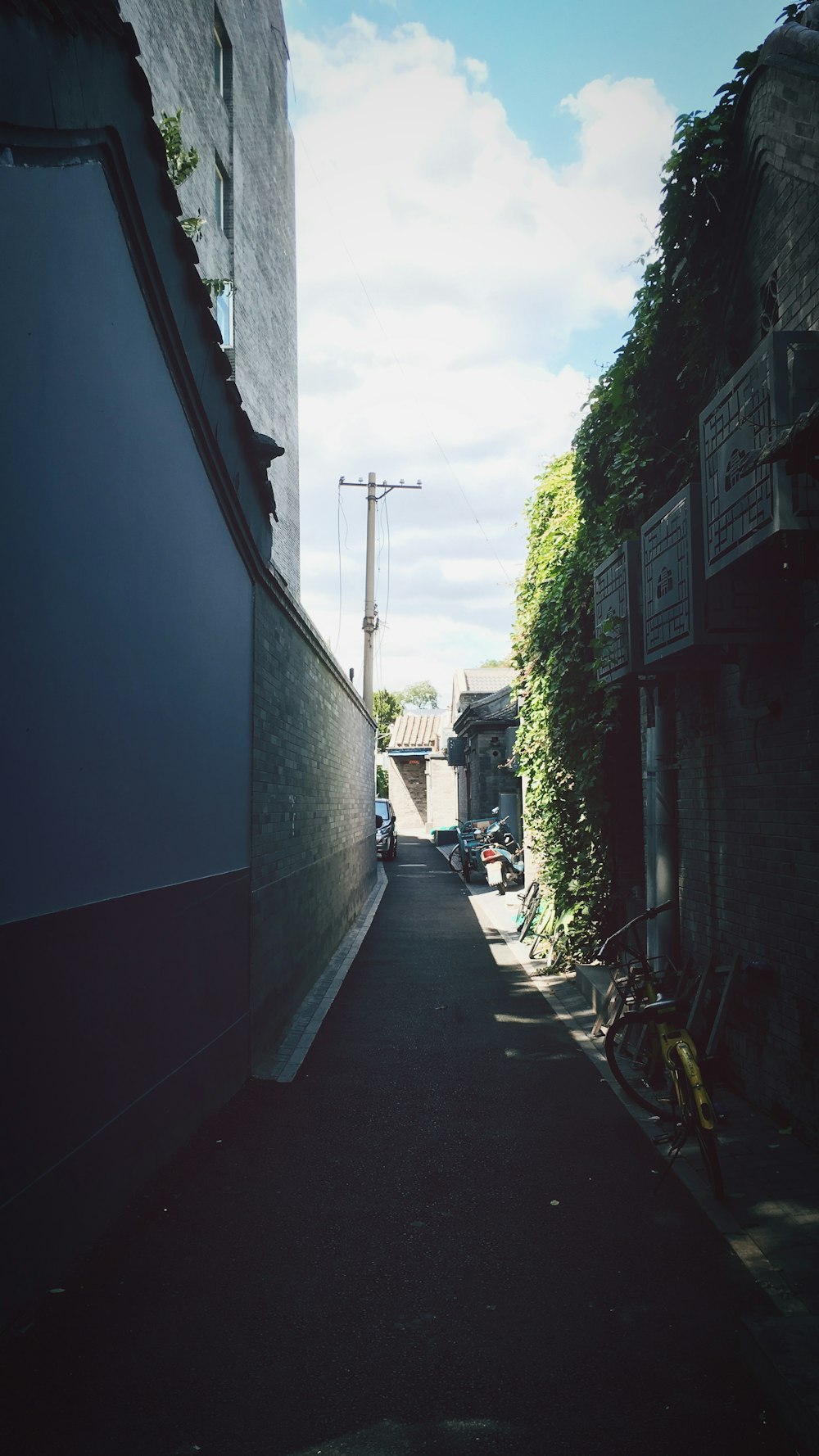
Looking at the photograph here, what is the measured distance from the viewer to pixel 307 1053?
23.3 ft

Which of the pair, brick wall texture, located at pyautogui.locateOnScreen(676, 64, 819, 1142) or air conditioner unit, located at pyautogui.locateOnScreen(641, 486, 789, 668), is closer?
brick wall texture, located at pyautogui.locateOnScreen(676, 64, 819, 1142)

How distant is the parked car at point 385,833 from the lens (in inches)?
1141

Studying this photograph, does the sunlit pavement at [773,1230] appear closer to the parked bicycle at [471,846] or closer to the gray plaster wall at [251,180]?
the gray plaster wall at [251,180]

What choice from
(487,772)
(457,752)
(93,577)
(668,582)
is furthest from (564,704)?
(457,752)

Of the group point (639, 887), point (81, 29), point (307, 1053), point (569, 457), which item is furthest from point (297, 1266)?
point (569, 457)

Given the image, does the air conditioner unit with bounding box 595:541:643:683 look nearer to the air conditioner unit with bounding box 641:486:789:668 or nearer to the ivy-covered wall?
the ivy-covered wall

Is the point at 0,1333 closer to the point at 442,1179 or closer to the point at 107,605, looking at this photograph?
the point at 442,1179

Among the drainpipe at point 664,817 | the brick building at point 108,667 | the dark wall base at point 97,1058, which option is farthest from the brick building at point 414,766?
the dark wall base at point 97,1058

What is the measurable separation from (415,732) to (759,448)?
155 feet

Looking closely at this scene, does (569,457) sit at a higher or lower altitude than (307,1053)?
higher

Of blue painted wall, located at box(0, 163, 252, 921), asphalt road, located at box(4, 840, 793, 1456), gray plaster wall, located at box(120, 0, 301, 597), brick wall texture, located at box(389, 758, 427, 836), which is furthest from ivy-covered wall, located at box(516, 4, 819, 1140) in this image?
brick wall texture, located at box(389, 758, 427, 836)

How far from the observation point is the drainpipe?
22.8 ft

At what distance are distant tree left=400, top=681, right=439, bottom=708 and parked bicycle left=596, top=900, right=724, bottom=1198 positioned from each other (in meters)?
106

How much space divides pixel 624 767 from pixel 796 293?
5.46m
